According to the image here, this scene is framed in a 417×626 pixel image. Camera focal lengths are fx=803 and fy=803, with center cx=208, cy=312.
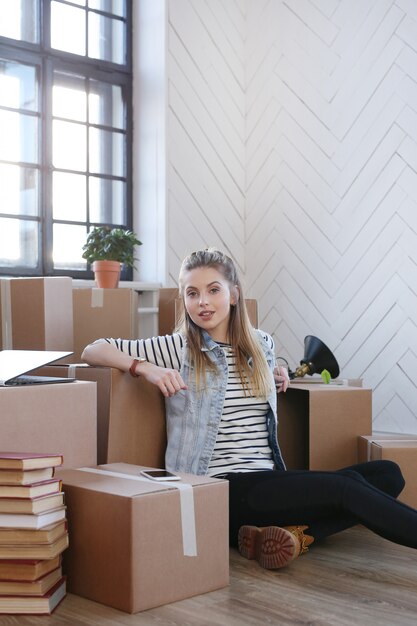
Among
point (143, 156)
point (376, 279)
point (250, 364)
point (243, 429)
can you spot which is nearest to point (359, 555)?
point (243, 429)

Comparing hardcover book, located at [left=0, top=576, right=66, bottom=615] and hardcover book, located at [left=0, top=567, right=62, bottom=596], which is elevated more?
hardcover book, located at [left=0, top=567, right=62, bottom=596]

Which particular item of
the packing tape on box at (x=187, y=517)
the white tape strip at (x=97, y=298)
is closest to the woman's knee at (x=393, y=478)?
the packing tape on box at (x=187, y=517)

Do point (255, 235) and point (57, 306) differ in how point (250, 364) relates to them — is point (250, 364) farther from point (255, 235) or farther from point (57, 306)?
point (255, 235)

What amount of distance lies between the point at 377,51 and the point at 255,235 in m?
1.17

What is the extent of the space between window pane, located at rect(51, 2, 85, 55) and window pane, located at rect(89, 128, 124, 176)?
1.40 ft

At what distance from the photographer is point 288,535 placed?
213 cm

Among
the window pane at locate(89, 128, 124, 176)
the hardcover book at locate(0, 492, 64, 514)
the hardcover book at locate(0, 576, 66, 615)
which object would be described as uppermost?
the window pane at locate(89, 128, 124, 176)

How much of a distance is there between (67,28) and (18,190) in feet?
2.97

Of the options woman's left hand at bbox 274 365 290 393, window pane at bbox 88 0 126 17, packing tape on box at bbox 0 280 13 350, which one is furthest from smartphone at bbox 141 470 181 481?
window pane at bbox 88 0 126 17

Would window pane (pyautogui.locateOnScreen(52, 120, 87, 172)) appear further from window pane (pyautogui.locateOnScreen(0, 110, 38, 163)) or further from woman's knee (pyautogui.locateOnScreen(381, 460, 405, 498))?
woman's knee (pyautogui.locateOnScreen(381, 460, 405, 498))

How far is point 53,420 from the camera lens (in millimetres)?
2098

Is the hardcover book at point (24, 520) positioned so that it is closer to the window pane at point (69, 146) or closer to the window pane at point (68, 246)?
the window pane at point (68, 246)

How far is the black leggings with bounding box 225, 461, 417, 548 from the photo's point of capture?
2082 millimetres

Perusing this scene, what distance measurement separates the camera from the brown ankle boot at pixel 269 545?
6.95 ft
